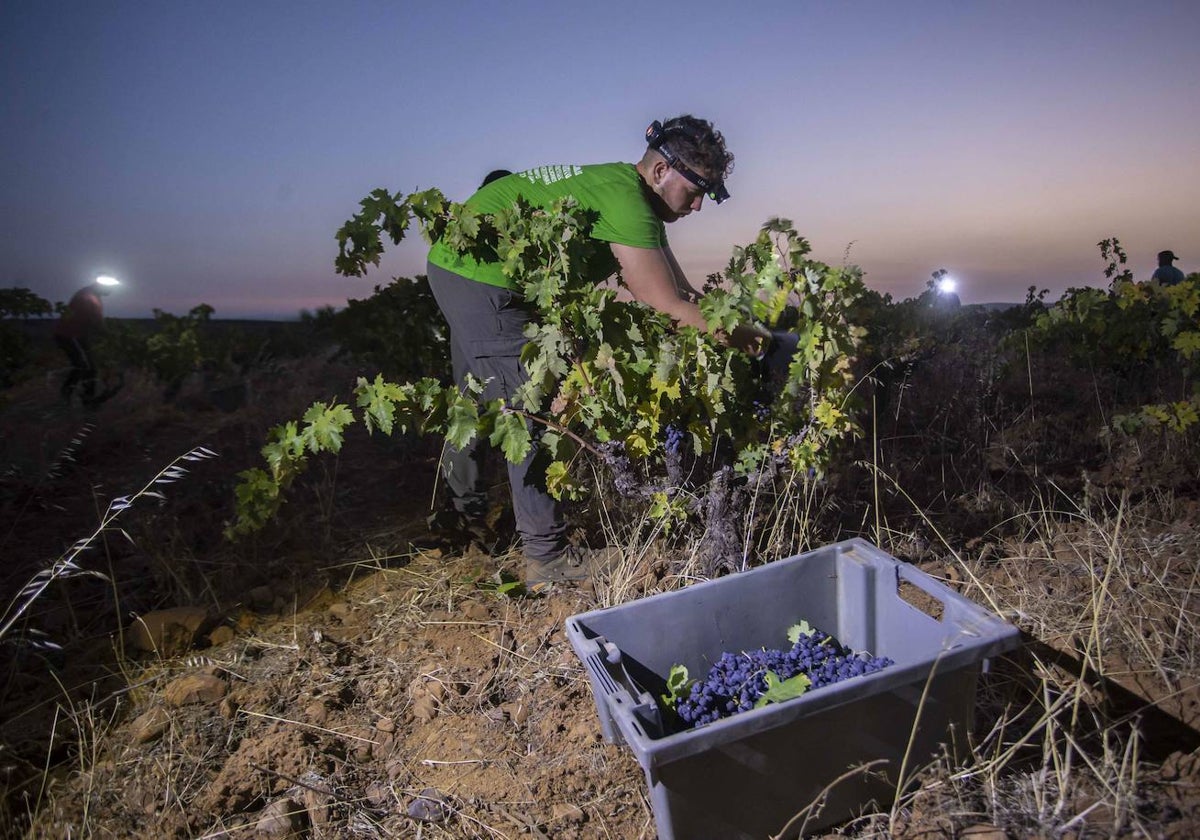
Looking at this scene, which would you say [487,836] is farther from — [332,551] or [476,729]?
[332,551]

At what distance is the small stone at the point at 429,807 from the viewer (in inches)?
70.7

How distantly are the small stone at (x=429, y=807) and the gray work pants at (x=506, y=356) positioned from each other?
1158 mm

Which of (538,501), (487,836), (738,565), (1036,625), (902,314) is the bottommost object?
(487,836)

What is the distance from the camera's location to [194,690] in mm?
2295

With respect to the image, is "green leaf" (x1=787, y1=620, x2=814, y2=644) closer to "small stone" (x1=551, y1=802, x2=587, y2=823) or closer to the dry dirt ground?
the dry dirt ground

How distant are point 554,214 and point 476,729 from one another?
1.55 meters

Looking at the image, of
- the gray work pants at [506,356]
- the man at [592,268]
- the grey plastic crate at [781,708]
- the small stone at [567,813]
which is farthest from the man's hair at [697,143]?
the small stone at [567,813]

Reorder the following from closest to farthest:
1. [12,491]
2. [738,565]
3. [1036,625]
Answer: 1. [1036,625]
2. [738,565]
3. [12,491]

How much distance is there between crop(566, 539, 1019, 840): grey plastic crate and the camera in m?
1.48

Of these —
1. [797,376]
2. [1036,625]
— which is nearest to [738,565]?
[797,376]

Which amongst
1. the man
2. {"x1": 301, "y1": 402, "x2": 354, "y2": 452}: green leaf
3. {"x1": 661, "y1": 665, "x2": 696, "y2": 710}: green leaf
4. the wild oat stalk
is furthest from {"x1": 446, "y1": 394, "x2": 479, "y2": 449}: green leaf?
{"x1": 661, "y1": 665, "x2": 696, "y2": 710}: green leaf

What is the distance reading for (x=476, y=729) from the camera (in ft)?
6.92

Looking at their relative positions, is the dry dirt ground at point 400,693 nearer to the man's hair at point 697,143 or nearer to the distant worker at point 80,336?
the man's hair at point 697,143

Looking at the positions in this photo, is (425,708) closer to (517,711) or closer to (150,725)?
(517,711)
